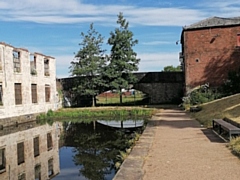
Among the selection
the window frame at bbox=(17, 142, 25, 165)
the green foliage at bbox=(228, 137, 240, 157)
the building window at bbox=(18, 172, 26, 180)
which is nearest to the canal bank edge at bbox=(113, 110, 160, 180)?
the green foliage at bbox=(228, 137, 240, 157)

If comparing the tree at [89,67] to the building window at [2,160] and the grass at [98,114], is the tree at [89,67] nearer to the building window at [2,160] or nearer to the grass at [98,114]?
the grass at [98,114]

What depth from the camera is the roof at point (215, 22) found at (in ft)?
76.6

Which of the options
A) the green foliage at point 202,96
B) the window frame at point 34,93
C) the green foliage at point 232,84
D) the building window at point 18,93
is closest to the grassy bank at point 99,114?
the window frame at point 34,93

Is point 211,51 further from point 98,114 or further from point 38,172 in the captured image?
point 38,172

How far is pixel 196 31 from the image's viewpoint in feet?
78.1

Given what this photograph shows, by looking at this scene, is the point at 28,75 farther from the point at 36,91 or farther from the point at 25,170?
the point at 25,170

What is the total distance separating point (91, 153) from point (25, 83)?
12.2 meters

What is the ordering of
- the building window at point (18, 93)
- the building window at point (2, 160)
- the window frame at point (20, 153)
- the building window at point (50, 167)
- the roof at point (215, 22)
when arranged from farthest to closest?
the roof at point (215, 22) → the building window at point (18, 93) → the window frame at point (20, 153) → the building window at point (2, 160) → the building window at point (50, 167)

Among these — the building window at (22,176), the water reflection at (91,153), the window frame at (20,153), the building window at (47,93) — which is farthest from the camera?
the building window at (47,93)

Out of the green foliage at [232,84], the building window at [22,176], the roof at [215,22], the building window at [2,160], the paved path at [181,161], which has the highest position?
the roof at [215,22]

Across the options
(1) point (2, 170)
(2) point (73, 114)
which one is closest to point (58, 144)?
(1) point (2, 170)

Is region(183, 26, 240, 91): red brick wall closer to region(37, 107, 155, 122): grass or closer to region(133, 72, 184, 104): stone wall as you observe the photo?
region(133, 72, 184, 104): stone wall

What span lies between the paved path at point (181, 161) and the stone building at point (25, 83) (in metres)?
12.3

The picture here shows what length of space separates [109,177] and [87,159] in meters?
2.07
